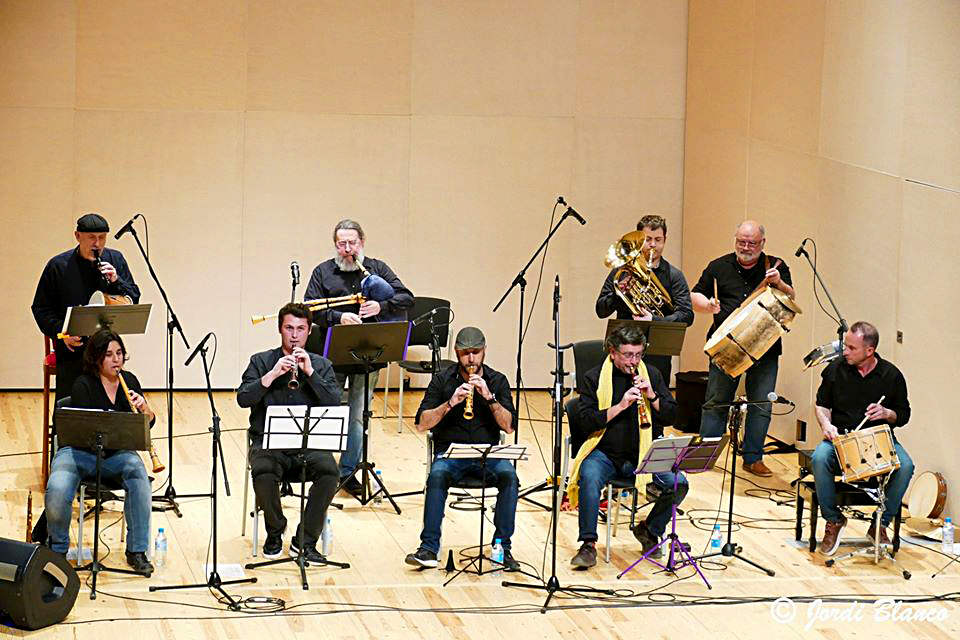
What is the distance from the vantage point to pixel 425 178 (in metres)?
11.0

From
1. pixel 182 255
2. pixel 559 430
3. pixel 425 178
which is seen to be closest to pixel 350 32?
pixel 425 178

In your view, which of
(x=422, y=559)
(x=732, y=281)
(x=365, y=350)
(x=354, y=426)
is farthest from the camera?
(x=732, y=281)

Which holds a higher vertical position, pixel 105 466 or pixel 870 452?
pixel 870 452

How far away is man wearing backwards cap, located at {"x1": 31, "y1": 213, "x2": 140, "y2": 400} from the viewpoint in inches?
320

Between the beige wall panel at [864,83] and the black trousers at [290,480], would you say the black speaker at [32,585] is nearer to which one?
the black trousers at [290,480]

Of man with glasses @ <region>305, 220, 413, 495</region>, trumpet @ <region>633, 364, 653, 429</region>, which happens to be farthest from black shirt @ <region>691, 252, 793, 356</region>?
man with glasses @ <region>305, 220, 413, 495</region>

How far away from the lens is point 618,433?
7430mm

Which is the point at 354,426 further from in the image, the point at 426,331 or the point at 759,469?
the point at 759,469

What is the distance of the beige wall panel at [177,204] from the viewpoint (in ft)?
34.7

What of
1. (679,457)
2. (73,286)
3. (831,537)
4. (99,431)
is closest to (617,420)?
(679,457)

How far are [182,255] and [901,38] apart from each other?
541 cm

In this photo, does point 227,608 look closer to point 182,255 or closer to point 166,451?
point 166,451

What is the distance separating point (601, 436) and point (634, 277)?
59.2 inches

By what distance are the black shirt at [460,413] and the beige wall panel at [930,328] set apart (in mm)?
2530
